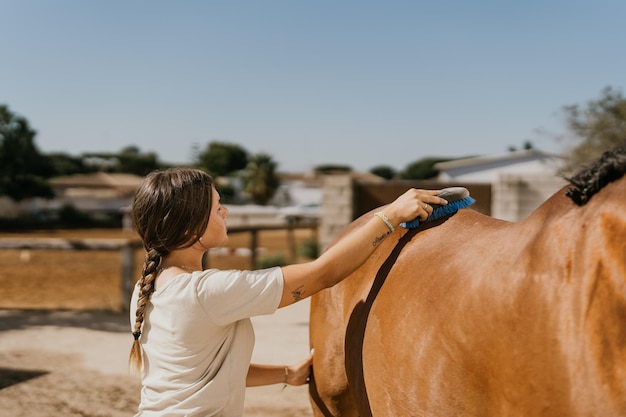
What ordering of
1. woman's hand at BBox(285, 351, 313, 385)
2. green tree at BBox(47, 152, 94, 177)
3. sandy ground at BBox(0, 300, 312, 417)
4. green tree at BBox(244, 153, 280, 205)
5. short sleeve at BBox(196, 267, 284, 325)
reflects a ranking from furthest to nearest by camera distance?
green tree at BBox(47, 152, 94, 177) < green tree at BBox(244, 153, 280, 205) < sandy ground at BBox(0, 300, 312, 417) < woman's hand at BBox(285, 351, 313, 385) < short sleeve at BBox(196, 267, 284, 325)

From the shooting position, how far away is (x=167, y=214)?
1.73 metres

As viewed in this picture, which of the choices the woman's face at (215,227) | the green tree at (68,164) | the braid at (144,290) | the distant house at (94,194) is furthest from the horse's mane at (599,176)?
the green tree at (68,164)

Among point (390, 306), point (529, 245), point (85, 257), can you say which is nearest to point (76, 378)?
point (390, 306)

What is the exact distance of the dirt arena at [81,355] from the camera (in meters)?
4.21

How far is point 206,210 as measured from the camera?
1776mm

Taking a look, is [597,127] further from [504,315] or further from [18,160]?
[18,160]

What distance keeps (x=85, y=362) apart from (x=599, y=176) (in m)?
5.16

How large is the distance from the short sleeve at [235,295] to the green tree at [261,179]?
63.8 m

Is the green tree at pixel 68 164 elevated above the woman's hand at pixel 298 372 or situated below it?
below

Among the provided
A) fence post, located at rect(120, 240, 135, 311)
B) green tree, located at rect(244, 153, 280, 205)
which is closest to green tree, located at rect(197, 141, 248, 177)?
green tree, located at rect(244, 153, 280, 205)

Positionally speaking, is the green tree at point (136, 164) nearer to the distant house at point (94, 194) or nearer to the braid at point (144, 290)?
the distant house at point (94, 194)

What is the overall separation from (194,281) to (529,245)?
90cm

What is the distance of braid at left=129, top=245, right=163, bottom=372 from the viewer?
1.78 m

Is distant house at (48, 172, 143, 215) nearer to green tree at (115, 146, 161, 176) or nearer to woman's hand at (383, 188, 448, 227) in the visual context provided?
green tree at (115, 146, 161, 176)
